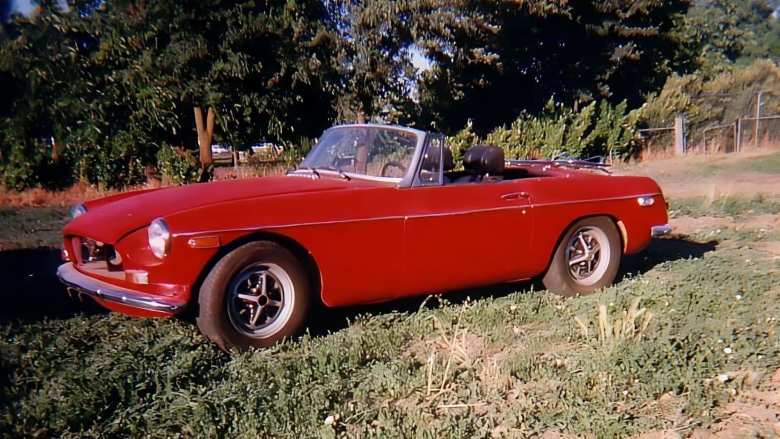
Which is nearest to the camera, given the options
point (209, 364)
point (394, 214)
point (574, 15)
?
point (209, 364)

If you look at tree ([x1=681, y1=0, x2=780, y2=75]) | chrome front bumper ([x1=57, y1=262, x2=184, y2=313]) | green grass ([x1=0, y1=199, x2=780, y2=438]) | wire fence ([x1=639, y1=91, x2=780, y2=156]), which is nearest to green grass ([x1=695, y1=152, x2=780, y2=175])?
wire fence ([x1=639, y1=91, x2=780, y2=156])

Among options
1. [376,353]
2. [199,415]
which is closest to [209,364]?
[199,415]

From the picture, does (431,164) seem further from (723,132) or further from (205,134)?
(723,132)

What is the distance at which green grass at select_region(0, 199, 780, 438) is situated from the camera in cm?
318

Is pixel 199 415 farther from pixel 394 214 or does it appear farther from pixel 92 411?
pixel 394 214

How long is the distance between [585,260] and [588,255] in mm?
50

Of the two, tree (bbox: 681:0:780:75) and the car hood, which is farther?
tree (bbox: 681:0:780:75)

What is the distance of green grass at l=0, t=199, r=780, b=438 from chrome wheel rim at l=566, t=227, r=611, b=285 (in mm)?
503

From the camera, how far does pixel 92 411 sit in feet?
10.4

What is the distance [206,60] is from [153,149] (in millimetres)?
2346

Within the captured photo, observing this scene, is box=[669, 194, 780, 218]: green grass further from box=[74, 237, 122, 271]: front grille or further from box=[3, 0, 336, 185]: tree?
box=[3, 0, 336, 185]: tree

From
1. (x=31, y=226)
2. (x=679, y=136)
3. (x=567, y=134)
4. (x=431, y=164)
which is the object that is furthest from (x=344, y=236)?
(x=679, y=136)

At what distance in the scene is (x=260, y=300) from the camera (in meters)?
4.19

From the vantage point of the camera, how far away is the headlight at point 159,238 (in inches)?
152
